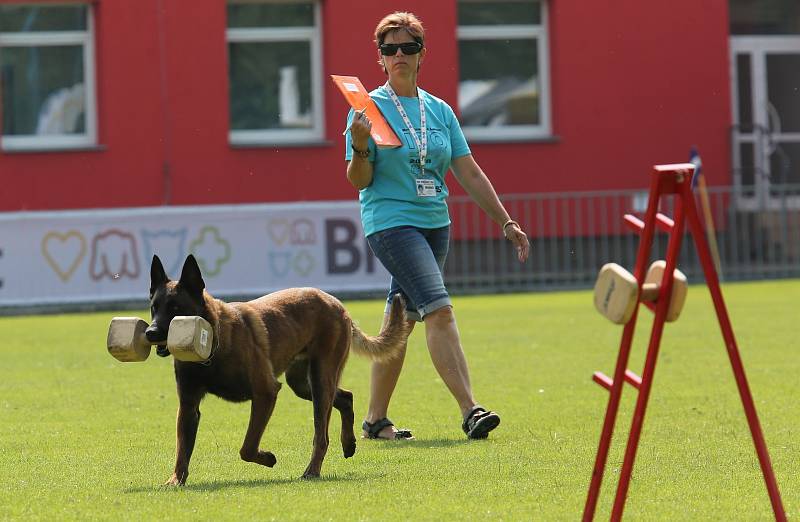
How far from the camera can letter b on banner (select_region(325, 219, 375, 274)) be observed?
20.2 m

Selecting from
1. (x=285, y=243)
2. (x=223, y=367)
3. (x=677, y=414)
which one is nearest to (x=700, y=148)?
(x=285, y=243)

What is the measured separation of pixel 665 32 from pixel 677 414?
16498mm

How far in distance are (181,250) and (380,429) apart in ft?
38.3

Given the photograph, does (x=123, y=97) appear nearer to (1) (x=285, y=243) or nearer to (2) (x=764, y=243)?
(1) (x=285, y=243)

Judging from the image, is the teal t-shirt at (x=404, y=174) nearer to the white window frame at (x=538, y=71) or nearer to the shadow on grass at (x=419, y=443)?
the shadow on grass at (x=419, y=443)

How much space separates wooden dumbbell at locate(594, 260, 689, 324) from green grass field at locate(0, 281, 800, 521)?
1179 millimetres

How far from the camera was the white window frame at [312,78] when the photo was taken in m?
24.1

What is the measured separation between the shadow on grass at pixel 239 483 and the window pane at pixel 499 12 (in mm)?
18161

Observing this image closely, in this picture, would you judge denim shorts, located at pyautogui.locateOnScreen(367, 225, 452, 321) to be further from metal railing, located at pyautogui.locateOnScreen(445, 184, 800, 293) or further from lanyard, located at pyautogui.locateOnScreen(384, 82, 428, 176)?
metal railing, located at pyautogui.locateOnScreen(445, 184, 800, 293)

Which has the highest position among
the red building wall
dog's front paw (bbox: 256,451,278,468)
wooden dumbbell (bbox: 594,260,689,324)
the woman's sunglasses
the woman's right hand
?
the red building wall

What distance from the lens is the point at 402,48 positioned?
27.1 ft

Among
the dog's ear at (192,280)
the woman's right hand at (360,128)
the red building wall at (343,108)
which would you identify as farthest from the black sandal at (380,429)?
the red building wall at (343,108)

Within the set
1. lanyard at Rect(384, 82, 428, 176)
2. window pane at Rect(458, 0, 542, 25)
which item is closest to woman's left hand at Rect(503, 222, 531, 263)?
lanyard at Rect(384, 82, 428, 176)

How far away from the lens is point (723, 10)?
25.0 m
